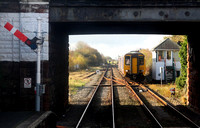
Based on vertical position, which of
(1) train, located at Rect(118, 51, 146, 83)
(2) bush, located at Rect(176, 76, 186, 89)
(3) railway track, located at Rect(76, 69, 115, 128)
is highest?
(1) train, located at Rect(118, 51, 146, 83)

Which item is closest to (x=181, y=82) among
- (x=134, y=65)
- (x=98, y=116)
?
(x=134, y=65)

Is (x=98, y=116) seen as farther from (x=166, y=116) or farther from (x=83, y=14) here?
(x=83, y=14)

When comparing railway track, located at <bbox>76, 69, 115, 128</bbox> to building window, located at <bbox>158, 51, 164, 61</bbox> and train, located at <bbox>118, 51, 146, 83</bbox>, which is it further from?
building window, located at <bbox>158, 51, 164, 61</bbox>

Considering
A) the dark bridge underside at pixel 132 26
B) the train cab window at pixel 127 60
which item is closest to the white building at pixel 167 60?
the train cab window at pixel 127 60

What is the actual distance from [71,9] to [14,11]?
1.89 m

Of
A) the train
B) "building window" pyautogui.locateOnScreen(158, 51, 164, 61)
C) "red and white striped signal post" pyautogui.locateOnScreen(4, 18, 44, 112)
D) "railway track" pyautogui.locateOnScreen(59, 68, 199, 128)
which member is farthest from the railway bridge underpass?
"building window" pyautogui.locateOnScreen(158, 51, 164, 61)

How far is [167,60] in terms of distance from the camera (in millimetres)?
19438

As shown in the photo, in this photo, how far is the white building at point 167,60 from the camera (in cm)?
1892

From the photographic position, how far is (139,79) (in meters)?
18.2

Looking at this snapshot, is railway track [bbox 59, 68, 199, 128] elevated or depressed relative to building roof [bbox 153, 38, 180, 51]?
depressed

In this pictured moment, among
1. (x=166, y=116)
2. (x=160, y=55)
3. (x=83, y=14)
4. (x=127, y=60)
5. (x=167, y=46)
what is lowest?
(x=166, y=116)

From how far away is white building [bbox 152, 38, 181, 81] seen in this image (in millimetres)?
18922

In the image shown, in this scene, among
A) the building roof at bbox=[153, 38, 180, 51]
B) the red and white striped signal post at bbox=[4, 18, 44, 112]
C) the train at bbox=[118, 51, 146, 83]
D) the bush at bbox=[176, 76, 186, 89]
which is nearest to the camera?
the red and white striped signal post at bbox=[4, 18, 44, 112]

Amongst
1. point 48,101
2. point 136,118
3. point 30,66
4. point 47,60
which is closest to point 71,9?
point 47,60
